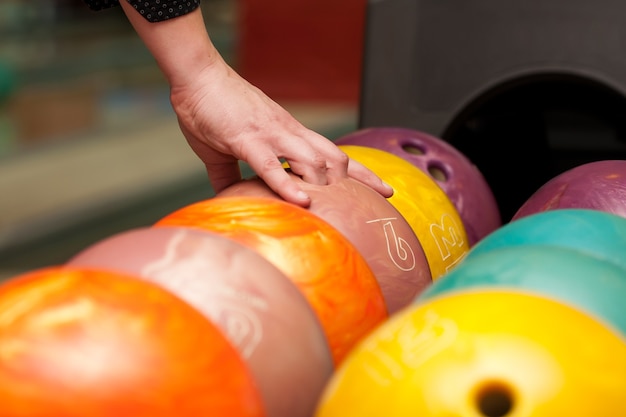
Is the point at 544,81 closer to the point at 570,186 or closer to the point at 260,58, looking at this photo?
the point at 570,186

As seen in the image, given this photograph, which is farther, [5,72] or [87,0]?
[5,72]

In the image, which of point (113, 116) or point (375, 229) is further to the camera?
point (113, 116)

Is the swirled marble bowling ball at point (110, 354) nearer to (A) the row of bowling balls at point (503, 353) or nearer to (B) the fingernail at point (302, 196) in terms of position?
(A) the row of bowling balls at point (503, 353)

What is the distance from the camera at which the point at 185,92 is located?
115 cm

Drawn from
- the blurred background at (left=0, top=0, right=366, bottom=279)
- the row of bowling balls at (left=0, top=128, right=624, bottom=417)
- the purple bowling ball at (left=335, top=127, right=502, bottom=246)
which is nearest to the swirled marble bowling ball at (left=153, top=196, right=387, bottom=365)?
the row of bowling balls at (left=0, top=128, right=624, bottom=417)

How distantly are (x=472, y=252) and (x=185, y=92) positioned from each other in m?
0.39

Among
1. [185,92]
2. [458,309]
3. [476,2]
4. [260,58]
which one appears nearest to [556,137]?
[476,2]

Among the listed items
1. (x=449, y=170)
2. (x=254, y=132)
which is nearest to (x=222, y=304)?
(x=254, y=132)

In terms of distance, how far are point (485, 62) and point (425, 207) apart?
0.61m

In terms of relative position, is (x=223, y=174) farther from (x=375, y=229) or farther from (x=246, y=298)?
(x=246, y=298)

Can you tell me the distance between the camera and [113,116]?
528 centimetres

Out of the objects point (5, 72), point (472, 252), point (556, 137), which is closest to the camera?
point (472, 252)

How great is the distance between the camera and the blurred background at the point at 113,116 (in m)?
3.33

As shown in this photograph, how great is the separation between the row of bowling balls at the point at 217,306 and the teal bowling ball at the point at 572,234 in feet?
0.41
